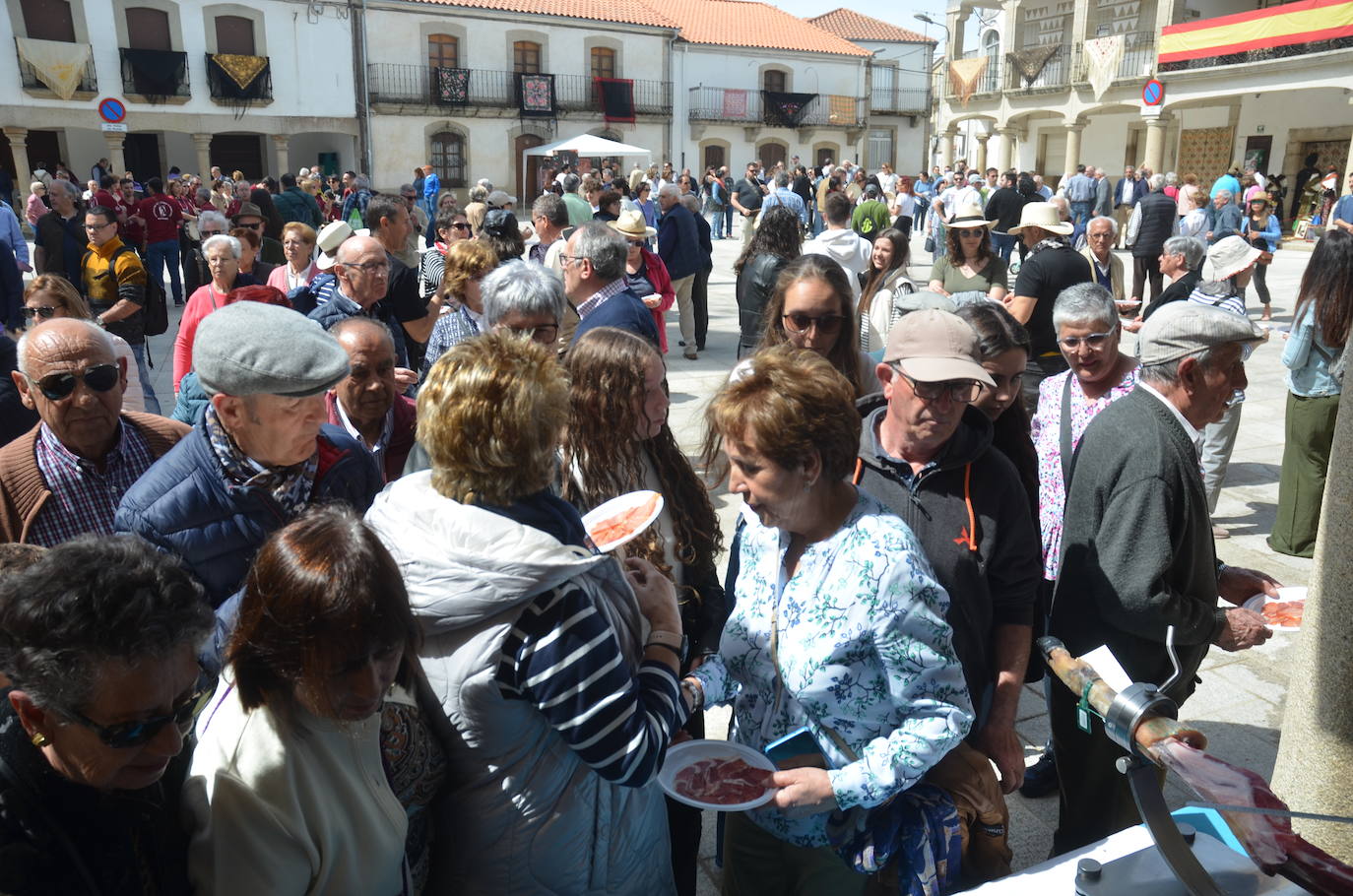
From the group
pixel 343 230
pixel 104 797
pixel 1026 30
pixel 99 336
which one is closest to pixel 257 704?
pixel 104 797

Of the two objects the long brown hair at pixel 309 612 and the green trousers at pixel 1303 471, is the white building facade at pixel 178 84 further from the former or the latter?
the long brown hair at pixel 309 612

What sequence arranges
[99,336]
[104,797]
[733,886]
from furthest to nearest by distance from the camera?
1. [99,336]
2. [733,886]
3. [104,797]

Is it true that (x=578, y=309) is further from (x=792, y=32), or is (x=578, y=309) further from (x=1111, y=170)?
(x=792, y=32)

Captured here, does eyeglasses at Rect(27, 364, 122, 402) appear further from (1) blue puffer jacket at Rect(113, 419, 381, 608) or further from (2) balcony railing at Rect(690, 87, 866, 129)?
(2) balcony railing at Rect(690, 87, 866, 129)

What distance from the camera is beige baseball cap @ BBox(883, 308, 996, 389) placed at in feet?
7.06

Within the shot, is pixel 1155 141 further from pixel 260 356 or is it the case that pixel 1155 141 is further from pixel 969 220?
pixel 260 356

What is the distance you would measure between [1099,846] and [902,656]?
0.46 m

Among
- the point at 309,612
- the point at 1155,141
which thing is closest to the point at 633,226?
the point at 309,612

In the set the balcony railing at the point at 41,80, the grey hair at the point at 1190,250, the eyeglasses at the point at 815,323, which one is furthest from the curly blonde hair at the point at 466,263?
the balcony railing at the point at 41,80

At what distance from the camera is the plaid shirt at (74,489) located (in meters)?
2.35

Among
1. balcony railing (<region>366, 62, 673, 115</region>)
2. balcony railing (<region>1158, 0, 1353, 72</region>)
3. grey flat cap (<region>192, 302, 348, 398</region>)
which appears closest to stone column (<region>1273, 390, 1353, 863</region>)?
grey flat cap (<region>192, 302, 348, 398</region>)

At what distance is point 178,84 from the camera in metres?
26.7

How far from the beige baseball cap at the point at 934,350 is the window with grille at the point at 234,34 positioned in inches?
1229

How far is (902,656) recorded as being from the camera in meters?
1.77
